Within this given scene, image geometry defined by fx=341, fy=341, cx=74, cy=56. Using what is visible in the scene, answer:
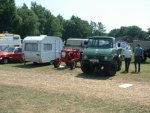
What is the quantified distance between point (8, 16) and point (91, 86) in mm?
48204

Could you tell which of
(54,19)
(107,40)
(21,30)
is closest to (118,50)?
(107,40)

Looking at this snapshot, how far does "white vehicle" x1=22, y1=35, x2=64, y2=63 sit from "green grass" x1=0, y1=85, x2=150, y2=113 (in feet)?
37.0

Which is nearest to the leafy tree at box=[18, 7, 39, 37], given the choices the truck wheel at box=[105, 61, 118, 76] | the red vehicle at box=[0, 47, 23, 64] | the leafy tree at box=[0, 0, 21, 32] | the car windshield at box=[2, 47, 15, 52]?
the leafy tree at box=[0, 0, 21, 32]

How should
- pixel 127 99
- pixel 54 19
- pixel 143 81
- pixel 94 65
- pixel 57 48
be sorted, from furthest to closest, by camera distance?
1. pixel 54 19
2. pixel 57 48
3. pixel 94 65
4. pixel 143 81
5. pixel 127 99

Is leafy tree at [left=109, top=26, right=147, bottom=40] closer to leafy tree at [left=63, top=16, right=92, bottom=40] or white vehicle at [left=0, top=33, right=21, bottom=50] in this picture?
leafy tree at [left=63, top=16, right=92, bottom=40]

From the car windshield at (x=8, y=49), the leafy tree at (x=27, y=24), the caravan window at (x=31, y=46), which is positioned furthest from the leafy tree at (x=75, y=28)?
the caravan window at (x=31, y=46)

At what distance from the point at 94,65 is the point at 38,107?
29.9 feet

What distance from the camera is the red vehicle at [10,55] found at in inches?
1019

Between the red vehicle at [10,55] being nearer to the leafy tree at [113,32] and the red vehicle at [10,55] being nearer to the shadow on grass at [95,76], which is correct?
the shadow on grass at [95,76]

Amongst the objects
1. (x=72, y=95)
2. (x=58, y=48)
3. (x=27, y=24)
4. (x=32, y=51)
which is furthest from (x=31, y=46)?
(x=27, y=24)

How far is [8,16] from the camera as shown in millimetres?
60344

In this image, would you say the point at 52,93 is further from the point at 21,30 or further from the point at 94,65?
the point at 21,30

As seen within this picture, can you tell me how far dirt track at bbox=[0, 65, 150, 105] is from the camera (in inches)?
484

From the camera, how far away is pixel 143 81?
16625mm
